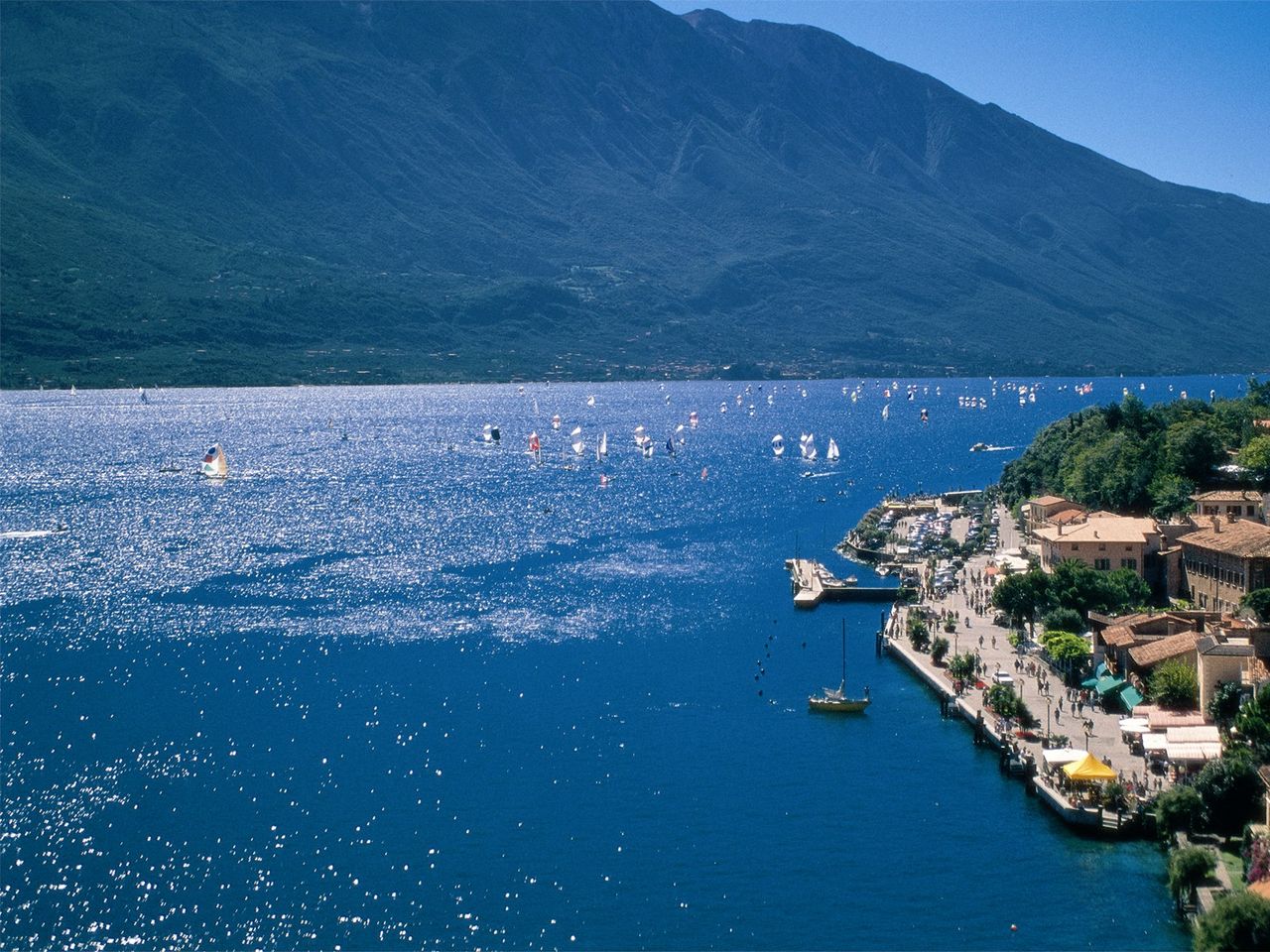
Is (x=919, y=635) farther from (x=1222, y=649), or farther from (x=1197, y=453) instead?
(x=1197, y=453)

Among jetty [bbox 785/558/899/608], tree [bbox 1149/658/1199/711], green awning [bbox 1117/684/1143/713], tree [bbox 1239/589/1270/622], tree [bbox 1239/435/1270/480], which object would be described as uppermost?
tree [bbox 1239/435/1270/480]

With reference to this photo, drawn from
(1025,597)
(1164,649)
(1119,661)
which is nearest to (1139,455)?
(1025,597)

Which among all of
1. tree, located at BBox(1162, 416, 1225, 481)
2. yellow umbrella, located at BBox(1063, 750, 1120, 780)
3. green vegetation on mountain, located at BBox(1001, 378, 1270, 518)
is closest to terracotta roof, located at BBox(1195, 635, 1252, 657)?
yellow umbrella, located at BBox(1063, 750, 1120, 780)

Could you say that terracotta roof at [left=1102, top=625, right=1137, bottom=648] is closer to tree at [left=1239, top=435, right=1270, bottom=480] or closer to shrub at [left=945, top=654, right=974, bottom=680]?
shrub at [left=945, top=654, right=974, bottom=680]

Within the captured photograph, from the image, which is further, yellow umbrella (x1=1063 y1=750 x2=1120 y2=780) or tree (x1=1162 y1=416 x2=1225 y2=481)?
tree (x1=1162 y1=416 x2=1225 y2=481)

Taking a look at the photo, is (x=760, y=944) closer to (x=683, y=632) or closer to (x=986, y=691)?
(x=986, y=691)
